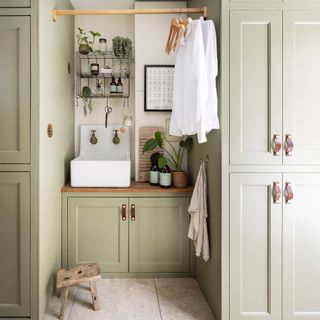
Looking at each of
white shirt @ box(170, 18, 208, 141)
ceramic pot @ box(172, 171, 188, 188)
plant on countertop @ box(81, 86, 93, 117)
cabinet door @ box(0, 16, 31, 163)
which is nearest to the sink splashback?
plant on countertop @ box(81, 86, 93, 117)

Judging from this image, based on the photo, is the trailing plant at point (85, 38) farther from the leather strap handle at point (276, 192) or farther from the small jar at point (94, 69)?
the leather strap handle at point (276, 192)

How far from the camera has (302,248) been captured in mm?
1865

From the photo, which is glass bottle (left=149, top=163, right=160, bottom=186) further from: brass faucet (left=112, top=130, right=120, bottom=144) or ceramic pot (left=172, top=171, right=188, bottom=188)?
brass faucet (left=112, top=130, right=120, bottom=144)

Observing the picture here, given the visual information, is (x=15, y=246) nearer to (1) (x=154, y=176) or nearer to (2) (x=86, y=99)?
(1) (x=154, y=176)

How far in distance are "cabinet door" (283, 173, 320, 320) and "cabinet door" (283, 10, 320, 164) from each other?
0.59 feet

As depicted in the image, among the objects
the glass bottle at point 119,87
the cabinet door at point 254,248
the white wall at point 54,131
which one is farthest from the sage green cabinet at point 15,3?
the cabinet door at point 254,248

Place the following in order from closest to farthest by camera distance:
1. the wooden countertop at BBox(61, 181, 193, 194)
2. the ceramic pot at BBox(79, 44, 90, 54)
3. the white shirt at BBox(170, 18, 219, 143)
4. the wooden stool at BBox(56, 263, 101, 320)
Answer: the white shirt at BBox(170, 18, 219, 143) < the wooden stool at BBox(56, 263, 101, 320) < the wooden countertop at BBox(61, 181, 193, 194) < the ceramic pot at BBox(79, 44, 90, 54)

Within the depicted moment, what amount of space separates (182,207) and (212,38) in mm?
1428

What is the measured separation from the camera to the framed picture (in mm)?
2914

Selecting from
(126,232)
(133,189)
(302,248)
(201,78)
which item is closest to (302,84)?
(201,78)

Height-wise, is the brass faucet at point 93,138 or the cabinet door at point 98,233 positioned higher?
the brass faucet at point 93,138

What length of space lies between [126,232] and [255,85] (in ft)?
5.30

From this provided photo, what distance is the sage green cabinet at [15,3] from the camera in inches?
73.0

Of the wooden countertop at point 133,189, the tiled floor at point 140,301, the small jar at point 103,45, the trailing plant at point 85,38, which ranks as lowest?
the tiled floor at point 140,301
